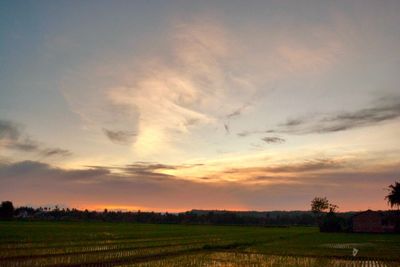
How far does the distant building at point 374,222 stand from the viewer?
8075 centimetres

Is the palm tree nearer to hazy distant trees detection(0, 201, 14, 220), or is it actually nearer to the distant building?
the distant building

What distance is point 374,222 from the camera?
3221 inches

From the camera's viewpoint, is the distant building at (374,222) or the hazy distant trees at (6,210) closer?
the distant building at (374,222)

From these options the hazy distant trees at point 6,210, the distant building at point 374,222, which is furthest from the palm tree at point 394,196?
the hazy distant trees at point 6,210

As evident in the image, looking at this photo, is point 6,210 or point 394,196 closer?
point 394,196

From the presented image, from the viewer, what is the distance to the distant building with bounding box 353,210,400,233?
80750mm

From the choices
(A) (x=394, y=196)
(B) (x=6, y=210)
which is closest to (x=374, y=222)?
(A) (x=394, y=196)

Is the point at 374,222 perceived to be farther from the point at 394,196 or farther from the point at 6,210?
the point at 6,210

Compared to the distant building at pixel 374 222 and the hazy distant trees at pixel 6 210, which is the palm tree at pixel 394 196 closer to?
the distant building at pixel 374 222

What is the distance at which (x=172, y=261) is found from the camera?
1138 inches

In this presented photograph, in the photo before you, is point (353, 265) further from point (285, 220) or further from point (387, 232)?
point (285, 220)

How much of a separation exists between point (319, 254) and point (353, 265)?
7.26 meters

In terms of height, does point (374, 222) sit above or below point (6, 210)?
below

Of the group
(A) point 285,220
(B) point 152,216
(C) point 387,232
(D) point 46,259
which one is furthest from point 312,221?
(D) point 46,259
